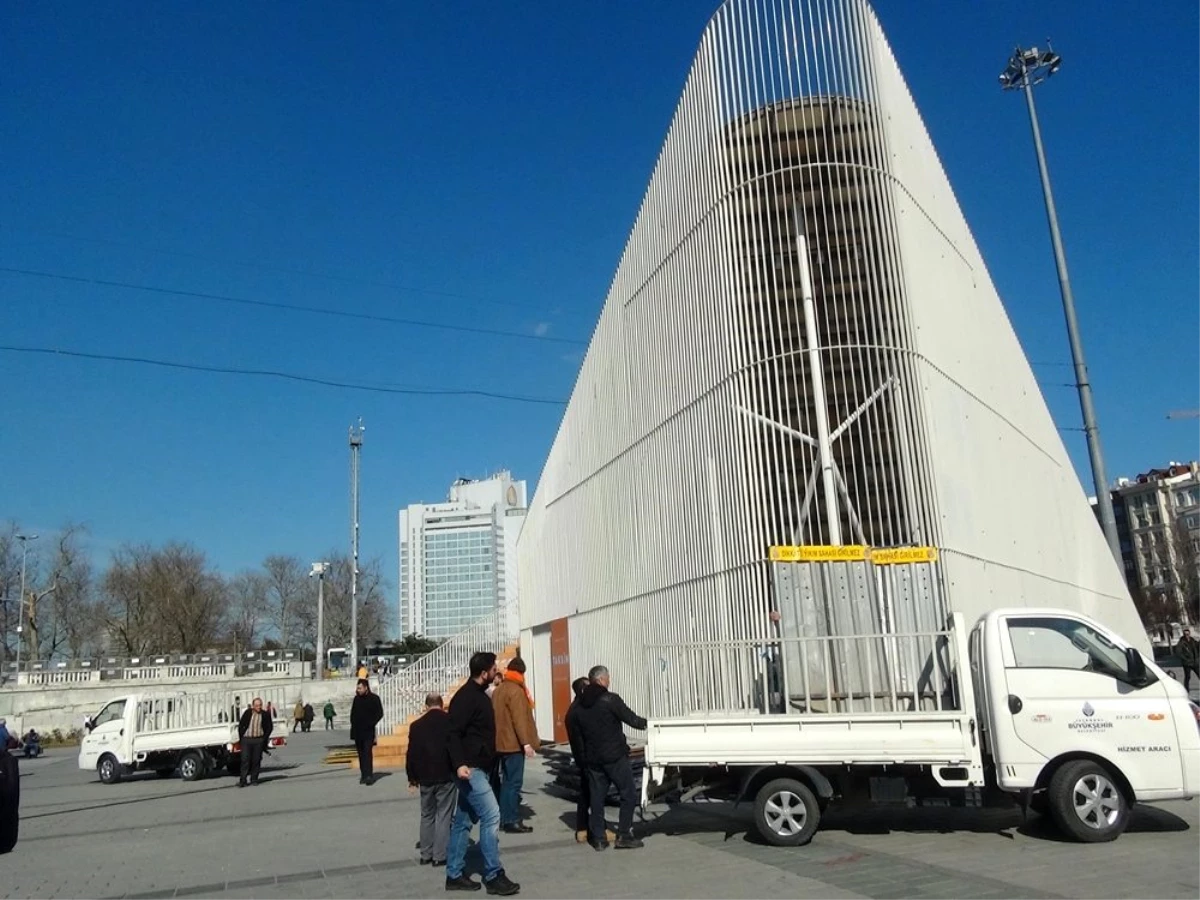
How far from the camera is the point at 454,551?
18600 centimetres

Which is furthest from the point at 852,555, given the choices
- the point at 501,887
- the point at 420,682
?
the point at 420,682

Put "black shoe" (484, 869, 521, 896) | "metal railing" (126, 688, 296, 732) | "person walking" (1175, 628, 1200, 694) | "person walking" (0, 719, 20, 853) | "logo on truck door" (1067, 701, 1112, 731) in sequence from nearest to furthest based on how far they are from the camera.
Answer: "black shoe" (484, 869, 521, 896) → "person walking" (0, 719, 20, 853) → "logo on truck door" (1067, 701, 1112, 731) → "person walking" (1175, 628, 1200, 694) → "metal railing" (126, 688, 296, 732)

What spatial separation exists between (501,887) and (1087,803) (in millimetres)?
4953

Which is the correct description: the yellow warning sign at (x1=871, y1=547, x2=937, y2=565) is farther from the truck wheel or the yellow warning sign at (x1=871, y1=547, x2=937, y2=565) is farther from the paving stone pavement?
the truck wheel

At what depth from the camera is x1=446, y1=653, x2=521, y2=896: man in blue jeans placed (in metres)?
7.38

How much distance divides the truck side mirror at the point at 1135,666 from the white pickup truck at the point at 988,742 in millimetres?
12

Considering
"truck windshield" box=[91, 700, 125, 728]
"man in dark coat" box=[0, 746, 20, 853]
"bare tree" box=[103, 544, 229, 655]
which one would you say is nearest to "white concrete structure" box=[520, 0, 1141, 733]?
"man in dark coat" box=[0, 746, 20, 853]

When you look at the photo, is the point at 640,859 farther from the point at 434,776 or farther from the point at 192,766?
the point at 192,766

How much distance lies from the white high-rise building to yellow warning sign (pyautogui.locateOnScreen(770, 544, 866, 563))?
17012 cm

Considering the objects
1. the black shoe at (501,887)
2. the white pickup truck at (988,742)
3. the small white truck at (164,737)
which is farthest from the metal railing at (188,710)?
the black shoe at (501,887)

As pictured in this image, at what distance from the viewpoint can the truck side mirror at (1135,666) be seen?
8.55 meters

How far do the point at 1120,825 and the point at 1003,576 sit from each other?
28.8 feet

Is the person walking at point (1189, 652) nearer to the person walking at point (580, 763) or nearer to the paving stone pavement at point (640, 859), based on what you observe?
the paving stone pavement at point (640, 859)

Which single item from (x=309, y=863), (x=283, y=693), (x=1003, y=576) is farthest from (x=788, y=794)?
(x=283, y=693)
